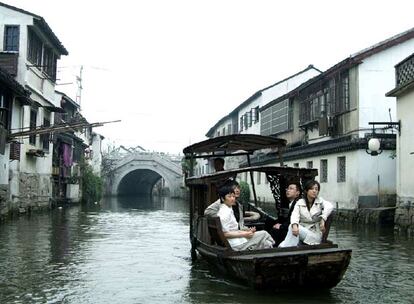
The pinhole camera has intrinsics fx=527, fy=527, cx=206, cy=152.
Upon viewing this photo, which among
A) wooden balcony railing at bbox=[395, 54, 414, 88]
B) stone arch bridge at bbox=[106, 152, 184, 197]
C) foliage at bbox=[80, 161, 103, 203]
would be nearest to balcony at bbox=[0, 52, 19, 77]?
wooden balcony railing at bbox=[395, 54, 414, 88]

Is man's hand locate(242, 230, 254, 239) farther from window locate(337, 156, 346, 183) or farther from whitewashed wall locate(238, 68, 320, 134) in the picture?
whitewashed wall locate(238, 68, 320, 134)

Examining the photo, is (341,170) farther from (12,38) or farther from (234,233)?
(12,38)

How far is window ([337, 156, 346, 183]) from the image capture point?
65.8ft

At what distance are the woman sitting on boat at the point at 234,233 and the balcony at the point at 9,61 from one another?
14.1 m

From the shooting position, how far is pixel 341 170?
2036 cm

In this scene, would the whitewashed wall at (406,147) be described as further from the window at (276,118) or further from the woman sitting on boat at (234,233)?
the window at (276,118)

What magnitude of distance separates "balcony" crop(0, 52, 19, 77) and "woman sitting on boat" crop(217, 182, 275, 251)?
14.1m

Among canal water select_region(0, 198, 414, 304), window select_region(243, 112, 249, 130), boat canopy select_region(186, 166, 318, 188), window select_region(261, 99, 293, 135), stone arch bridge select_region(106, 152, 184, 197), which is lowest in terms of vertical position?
canal water select_region(0, 198, 414, 304)

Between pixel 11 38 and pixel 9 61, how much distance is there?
109cm

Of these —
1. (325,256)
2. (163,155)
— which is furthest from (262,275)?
(163,155)

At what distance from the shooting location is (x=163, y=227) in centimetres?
1855

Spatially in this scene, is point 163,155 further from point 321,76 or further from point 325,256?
point 325,256

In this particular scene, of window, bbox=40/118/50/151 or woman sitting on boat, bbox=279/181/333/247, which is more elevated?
window, bbox=40/118/50/151

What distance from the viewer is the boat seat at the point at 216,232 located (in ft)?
25.3
